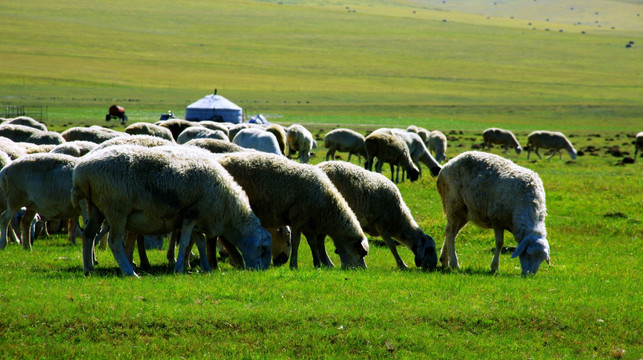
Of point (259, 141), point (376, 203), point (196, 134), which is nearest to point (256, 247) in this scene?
point (376, 203)

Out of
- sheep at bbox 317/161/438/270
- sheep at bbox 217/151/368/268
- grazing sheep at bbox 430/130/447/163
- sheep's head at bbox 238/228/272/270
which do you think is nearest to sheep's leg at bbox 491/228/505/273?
sheep at bbox 317/161/438/270

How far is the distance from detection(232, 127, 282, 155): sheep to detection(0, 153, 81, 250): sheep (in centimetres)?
1136

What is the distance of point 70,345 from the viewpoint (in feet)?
26.6

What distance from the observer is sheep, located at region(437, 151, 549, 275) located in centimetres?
1255

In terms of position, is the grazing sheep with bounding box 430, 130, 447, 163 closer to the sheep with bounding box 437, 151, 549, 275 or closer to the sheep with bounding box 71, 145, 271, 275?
the sheep with bounding box 437, 151, 549, 275

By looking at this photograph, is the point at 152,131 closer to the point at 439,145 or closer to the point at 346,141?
the point at 346,141

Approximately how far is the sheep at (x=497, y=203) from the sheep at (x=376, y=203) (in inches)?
31.0

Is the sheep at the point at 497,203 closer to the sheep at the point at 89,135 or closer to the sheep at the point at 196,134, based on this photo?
the sheep at the point at 196,134

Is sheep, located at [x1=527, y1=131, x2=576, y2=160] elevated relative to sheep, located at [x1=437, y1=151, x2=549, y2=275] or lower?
lower

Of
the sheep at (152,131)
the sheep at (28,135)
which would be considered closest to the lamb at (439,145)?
the sheep at (152,131)

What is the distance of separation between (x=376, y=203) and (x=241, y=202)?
141 inches

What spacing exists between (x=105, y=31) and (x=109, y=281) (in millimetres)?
179286

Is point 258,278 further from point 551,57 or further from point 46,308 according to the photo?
point 551,57

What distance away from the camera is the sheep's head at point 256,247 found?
39.6 feet
